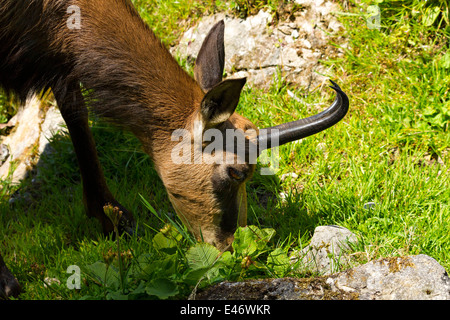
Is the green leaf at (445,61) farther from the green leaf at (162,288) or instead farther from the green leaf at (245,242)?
the green leaf at (162,288)

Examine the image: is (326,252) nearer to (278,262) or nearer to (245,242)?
(278,262)

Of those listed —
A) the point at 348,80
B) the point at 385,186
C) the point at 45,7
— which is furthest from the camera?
the point at 348,80

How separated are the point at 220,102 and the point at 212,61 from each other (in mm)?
592

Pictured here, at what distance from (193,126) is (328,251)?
1.23 m

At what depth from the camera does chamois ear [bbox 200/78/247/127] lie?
10.0ft

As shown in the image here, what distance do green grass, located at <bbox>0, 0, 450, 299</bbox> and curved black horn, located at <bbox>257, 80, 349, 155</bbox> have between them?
26.6 inches

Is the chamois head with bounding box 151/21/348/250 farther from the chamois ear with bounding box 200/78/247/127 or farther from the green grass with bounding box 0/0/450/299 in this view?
the green grass with bounding box 0/0/450/299

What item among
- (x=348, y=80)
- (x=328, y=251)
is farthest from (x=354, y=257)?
(x=348, y=80)

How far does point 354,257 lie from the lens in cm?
351

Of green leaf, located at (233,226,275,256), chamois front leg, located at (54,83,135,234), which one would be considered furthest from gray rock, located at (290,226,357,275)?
chamois front leg, located at (54,83,135,234)

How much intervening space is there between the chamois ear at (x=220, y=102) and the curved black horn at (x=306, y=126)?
1.10ft

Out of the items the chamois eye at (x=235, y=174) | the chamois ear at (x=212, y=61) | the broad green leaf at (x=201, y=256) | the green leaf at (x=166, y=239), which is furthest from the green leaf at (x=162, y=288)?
the chamois ear at (x=212, y=61)
